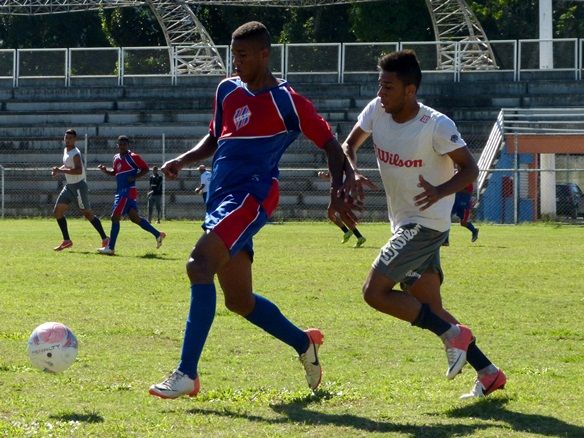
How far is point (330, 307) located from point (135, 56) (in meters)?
30.1

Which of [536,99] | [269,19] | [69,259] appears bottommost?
[69,259]

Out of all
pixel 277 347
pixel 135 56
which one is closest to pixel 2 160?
pixel 135 56

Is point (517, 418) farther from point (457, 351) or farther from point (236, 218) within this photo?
point (236, 218)

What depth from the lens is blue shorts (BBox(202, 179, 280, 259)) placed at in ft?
22.3

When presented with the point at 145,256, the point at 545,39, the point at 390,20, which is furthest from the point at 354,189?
the point at 390,20

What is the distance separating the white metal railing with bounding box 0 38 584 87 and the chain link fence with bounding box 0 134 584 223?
8.27 ft

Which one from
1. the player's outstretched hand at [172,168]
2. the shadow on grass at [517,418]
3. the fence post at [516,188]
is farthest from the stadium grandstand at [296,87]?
the shadow on grass at [517,418]

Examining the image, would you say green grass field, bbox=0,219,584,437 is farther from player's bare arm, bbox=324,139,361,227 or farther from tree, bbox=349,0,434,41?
tree, bbox=349,0,434,41

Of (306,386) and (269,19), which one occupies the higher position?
(269,19)

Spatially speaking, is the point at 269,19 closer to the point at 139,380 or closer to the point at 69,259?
the point at 69,259

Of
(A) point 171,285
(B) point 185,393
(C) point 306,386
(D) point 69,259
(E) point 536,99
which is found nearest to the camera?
(B) point 185,393

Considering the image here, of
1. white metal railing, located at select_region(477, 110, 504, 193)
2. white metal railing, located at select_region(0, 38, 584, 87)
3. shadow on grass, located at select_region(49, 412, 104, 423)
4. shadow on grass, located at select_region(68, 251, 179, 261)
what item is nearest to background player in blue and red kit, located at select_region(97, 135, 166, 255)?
shadow on grass, located at select_region(68, 251, 179, 261)

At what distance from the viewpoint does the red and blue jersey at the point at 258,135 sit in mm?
6973

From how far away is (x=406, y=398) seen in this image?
6.89 meters
